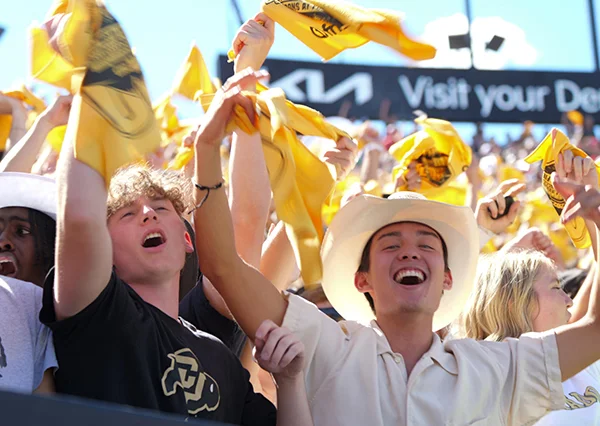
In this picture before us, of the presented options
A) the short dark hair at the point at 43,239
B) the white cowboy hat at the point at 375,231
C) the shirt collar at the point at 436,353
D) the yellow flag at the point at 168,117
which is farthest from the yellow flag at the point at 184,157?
the shirt collar at the point at 436,353

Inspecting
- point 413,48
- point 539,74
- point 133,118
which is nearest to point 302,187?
point 413,48

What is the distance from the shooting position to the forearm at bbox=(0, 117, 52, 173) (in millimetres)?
2904

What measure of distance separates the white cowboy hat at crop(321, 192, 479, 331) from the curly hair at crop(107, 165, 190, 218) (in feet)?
1.56

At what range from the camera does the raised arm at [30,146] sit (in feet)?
9.55

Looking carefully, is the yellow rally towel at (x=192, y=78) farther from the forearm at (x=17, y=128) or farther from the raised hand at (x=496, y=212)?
the raised hand at (x=496, y=212)

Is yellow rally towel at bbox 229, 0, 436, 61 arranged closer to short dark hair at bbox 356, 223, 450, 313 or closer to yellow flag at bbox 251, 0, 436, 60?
yellow flag at bbox 251, 0, 436, 60

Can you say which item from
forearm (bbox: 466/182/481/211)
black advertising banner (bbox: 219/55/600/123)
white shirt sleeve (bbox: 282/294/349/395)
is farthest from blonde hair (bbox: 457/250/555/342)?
black advertising banner (bbox: 219/55/600/123)

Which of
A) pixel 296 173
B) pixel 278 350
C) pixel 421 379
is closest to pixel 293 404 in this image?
pixel 278 350

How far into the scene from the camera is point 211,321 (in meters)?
2.61

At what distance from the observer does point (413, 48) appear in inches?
92.7

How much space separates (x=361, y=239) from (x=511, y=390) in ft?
2.06

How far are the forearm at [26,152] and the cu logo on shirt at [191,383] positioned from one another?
43.5 inches

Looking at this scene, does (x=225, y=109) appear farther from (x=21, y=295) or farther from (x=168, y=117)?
(x=168, y=117)

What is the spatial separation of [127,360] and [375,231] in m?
0.96
